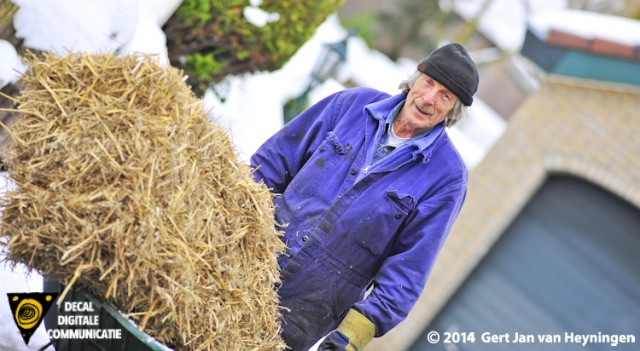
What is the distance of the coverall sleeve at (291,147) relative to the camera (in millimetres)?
4098

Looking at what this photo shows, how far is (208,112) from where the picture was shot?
3195mm

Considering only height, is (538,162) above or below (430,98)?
below

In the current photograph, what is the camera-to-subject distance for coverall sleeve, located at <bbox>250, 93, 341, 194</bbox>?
4.10 m

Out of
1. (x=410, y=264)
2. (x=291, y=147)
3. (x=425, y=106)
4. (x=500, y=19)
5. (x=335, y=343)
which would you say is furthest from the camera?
(x=500, y=19)

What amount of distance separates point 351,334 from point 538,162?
6.60m

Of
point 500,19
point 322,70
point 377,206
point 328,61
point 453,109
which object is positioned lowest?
point 500,19

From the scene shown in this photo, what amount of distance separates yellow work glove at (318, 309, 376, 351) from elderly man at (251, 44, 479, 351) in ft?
0.06

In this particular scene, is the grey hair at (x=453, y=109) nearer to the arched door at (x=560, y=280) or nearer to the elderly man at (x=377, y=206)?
the elderly man at (x=377, y=206)

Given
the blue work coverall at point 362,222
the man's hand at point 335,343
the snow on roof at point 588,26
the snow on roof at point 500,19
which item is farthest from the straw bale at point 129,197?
the snow on roof at point 500,19

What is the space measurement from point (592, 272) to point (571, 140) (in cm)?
142

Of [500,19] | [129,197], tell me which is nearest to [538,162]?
[129,197]

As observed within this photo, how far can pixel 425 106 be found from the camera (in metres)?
3.89

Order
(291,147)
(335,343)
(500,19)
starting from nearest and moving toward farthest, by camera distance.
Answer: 1. (335,343)
2. (291,147)
3. (500,19)

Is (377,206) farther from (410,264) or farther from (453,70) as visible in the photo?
(453,70)
